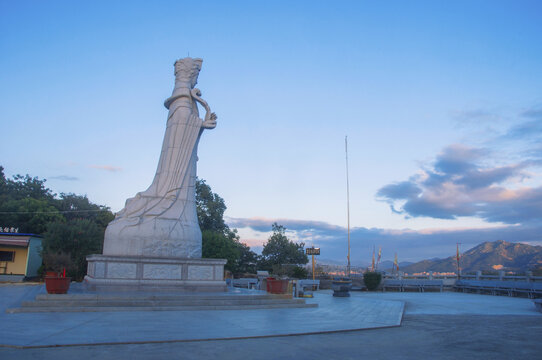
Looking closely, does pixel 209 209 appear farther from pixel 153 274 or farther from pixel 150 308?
pixel 150 308

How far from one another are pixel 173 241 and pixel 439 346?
1075 centimetres

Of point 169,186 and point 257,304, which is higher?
point 169,186

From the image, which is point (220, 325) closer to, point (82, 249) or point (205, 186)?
Answer: point (82, 249)

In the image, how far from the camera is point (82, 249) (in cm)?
2555

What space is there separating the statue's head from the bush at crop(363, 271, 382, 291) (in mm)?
16329

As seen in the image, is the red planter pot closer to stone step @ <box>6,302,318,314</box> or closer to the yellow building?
stone step @ <box>6,302,318,314</box>

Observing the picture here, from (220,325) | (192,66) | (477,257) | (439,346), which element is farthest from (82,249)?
(477,257)

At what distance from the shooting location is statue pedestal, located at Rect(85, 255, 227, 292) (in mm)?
14031

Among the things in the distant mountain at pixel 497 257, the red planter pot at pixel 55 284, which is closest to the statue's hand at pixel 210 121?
the red planter pot at pixel 55 284

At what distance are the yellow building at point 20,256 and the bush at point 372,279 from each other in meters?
21.1

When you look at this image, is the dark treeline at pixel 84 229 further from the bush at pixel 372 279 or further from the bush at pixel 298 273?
the bush at pixel 372 279

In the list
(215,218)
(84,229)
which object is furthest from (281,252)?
(84,229)

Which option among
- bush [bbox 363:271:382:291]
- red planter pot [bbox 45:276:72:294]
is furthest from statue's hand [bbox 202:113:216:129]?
bush [bbox 363:271:382:291]

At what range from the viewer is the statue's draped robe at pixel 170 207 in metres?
15.3
